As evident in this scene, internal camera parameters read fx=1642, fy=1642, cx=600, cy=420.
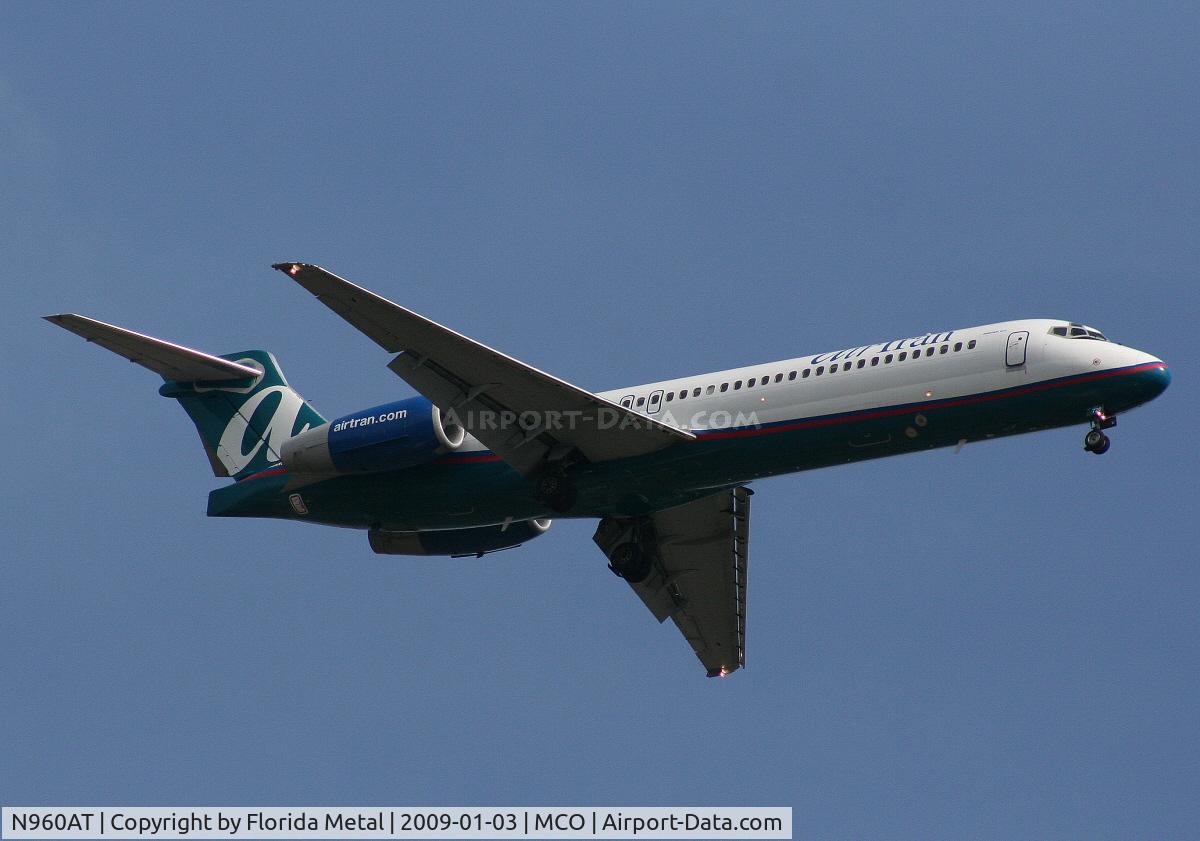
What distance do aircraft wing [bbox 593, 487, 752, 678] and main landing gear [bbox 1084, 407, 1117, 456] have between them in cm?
Result: 715

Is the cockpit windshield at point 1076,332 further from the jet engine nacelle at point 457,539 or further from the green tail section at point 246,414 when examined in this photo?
the green tail section at point 246,414

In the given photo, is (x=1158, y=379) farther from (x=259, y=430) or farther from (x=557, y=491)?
(x=259, y=430)

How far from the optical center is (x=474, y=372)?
2600cm

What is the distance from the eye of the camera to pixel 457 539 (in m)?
30.0

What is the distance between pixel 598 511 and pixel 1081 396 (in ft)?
27.9

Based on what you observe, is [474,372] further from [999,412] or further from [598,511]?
[999,412]

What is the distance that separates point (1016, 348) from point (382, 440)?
1048 cm

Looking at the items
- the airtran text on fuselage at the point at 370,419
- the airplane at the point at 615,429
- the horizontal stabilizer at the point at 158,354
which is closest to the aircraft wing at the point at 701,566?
the airplane at the point at 615,429

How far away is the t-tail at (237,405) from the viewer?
30.3 metres

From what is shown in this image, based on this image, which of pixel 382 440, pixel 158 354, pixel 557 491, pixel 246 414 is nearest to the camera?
pixel 557 491

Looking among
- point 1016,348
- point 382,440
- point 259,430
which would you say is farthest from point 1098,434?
point 259,430

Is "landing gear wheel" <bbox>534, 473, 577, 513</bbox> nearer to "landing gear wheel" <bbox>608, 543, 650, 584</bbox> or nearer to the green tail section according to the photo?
"landing gear wheel" <bbox>608, 543, 650, 584</bbox>

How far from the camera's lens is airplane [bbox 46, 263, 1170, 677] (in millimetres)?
24578

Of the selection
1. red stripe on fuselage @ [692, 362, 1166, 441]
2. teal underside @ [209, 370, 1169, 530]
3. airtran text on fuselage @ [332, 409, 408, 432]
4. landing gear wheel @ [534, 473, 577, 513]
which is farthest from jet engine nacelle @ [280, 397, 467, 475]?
red stripe on fuselage @ [692, 362, 1166, 441]
